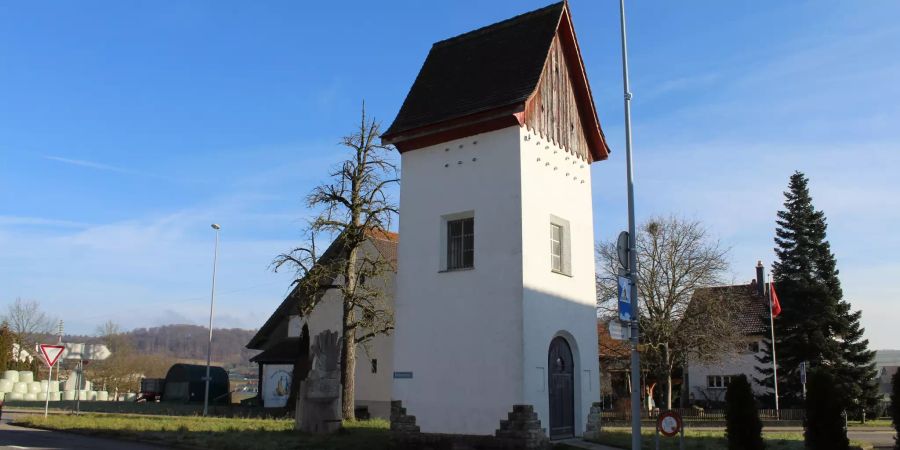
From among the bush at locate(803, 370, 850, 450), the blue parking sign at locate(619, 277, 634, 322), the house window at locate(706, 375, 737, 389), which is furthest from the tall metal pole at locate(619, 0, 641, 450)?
the house window at locate(706, 375, 737, 389)

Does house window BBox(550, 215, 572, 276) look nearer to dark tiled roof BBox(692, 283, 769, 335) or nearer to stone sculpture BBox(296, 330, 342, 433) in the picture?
stone sculpture BBox(296, 330, 342, 433)

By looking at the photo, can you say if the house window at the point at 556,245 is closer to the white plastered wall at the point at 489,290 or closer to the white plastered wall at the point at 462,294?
the white plastered wall at the point at 489,290

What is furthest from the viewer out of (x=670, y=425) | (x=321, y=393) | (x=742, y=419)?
(x=321, y=393)

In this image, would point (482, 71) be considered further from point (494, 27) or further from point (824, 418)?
point (824, 418)

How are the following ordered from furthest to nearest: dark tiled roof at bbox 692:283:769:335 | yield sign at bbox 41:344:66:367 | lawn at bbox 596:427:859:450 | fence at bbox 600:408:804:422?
dark tiled roof at bbox 692:283:769:335, fence at bbox 600:408:804:422, yield sign at bbox 41:344:66:367, lawn at bbox 596:427:859:450

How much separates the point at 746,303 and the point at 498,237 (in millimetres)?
39653

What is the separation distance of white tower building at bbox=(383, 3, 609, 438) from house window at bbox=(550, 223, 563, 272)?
0.17 feet

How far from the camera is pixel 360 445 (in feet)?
60.5

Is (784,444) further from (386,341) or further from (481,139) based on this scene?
(386,341)

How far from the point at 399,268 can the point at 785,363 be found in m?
32.6

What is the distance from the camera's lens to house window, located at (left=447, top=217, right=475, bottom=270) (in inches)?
728

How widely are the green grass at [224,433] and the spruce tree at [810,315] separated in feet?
92.6

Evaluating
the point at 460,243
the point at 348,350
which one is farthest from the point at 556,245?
the point at 348,350

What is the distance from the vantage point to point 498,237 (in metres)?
17.6
